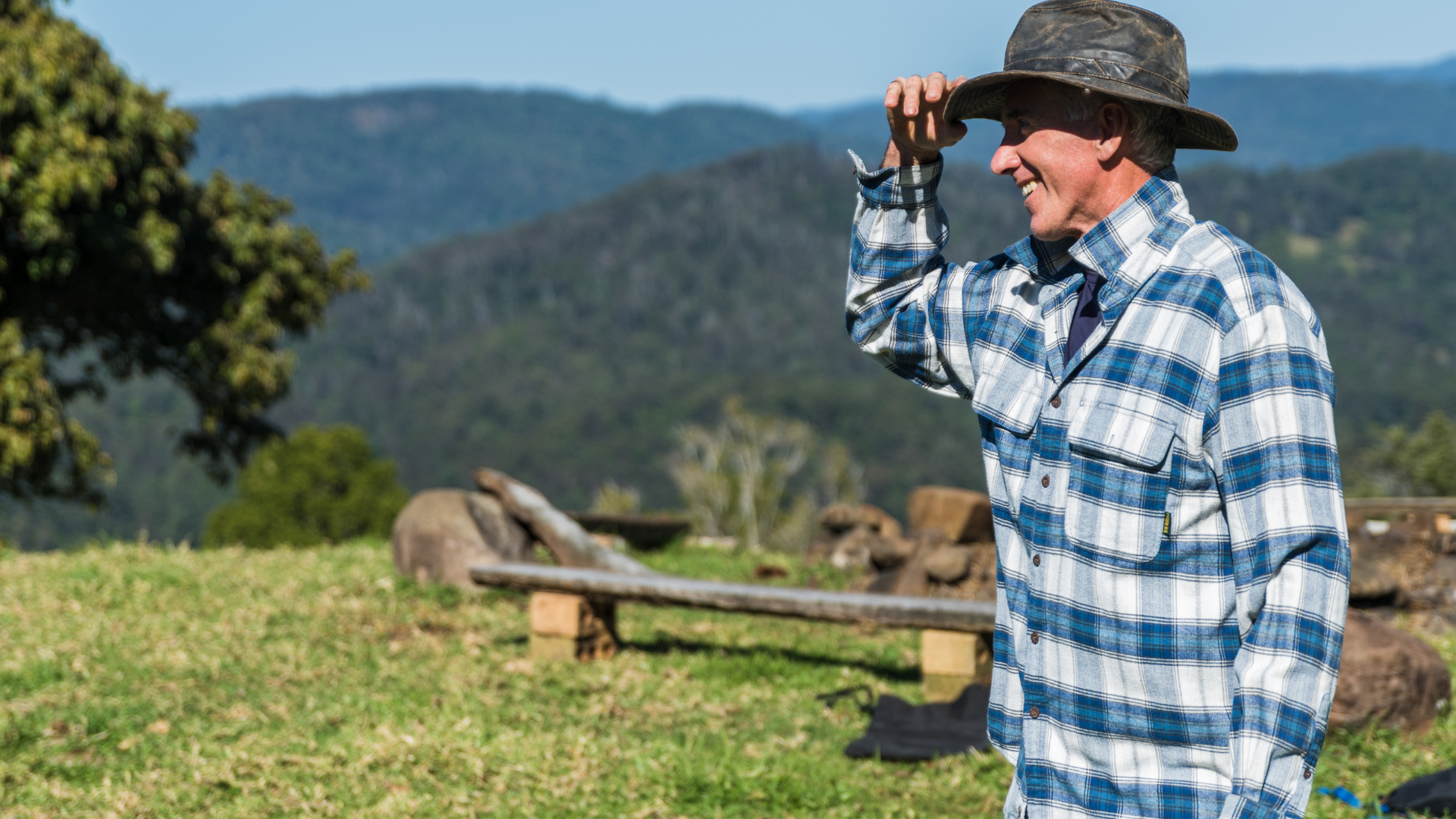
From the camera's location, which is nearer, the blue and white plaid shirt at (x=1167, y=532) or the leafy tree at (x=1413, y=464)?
the blue and white plaid shirt at (x=1167, y=532)

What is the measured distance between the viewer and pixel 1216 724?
6.29 ft

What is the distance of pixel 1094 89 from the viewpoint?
1.98m

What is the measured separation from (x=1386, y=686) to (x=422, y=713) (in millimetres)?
4616

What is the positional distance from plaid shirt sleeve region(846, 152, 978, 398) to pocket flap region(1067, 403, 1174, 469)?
489 millimetres

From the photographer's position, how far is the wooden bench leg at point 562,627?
6.81 meters

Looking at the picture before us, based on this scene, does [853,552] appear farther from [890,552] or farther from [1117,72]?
[1117,72]

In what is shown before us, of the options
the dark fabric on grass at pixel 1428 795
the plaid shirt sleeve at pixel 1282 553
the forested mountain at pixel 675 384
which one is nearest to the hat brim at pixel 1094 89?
the plaid shirt sleeve at pixel 1282 553

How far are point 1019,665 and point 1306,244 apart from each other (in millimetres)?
222419

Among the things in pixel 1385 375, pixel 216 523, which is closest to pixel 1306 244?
pixel 1385 375

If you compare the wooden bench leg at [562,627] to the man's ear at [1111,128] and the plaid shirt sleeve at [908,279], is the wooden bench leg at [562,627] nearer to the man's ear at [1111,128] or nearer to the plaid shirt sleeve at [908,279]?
the plaid shirt sleeve at [908,279]

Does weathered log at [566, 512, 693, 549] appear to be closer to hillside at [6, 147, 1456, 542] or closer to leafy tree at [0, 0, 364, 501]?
leafy tree at [0, 0, 364, 501]

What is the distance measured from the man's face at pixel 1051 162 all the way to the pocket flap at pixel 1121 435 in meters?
0.37

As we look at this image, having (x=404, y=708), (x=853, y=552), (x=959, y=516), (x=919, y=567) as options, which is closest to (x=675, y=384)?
(x=853, y=552)

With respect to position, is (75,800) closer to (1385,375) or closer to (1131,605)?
(1131,605)
